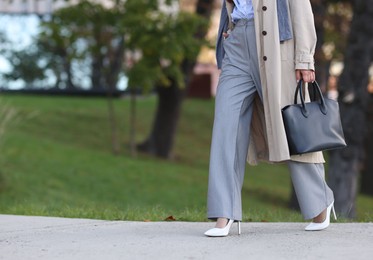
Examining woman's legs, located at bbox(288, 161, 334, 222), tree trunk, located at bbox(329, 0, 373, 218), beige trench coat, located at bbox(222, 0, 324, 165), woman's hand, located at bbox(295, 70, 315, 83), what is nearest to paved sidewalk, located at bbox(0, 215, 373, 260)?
woman's legs, located at bbox(288, 161, 334, 222)

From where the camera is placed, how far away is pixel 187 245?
19.5 feet

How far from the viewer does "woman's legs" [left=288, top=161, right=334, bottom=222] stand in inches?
255

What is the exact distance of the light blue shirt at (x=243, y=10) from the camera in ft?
21.1

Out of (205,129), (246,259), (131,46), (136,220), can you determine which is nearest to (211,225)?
(136,220)

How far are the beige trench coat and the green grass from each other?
2.77 meters

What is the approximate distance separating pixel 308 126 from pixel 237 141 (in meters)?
0.45

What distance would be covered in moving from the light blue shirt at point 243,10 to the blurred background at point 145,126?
218 centimetres

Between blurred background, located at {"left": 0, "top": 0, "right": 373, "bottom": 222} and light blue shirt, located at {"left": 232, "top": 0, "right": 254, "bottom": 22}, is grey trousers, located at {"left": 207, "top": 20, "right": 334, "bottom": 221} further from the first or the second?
blurred background, located at {"left": 0, "top": 0, "right": 373, "bottom": 222}

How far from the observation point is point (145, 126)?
2655cm

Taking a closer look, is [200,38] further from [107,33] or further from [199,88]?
[199,88]

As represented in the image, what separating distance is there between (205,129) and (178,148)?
2.43m

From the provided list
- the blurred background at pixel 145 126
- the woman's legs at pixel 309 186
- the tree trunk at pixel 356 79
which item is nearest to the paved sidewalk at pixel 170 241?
the woman's legs at pixel 309 186

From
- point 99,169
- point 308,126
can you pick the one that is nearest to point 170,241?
point 308,126

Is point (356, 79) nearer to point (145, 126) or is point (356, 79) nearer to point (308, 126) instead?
point (308, 126)
